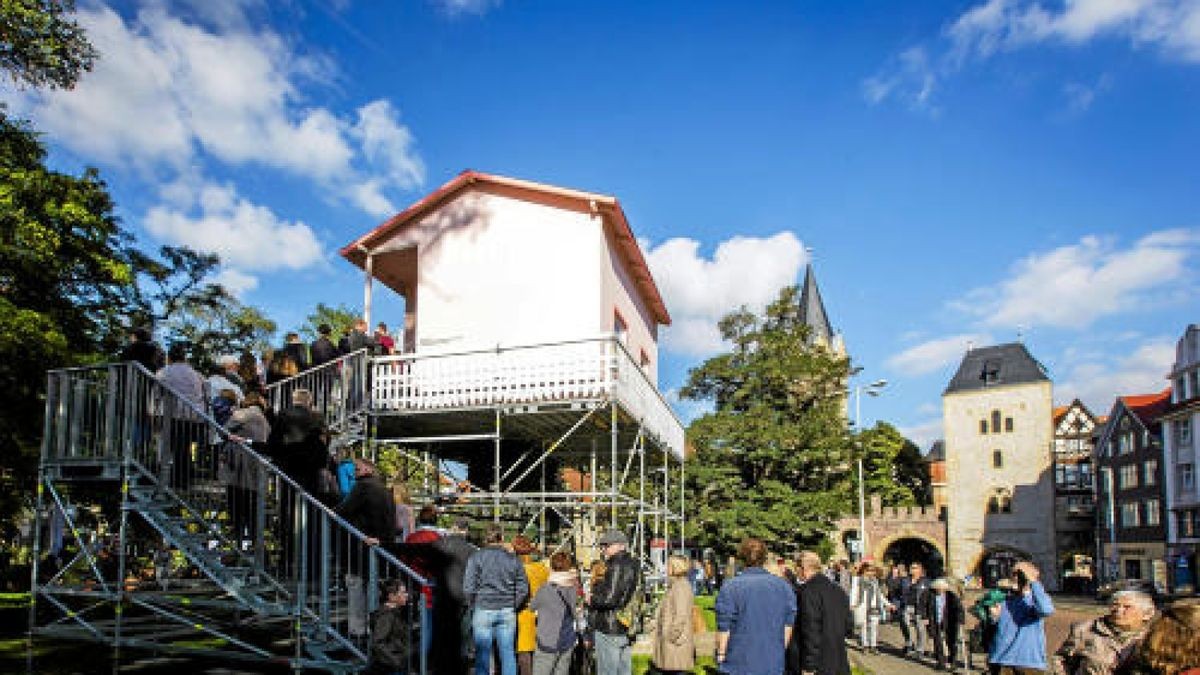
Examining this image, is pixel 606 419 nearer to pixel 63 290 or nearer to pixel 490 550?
pixel 490 550

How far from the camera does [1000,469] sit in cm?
7100

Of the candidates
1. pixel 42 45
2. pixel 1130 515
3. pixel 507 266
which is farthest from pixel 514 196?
pixel 1130 515

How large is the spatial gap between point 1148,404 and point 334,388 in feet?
210

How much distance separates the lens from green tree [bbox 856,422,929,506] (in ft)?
222

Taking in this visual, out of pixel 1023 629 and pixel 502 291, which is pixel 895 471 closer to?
pixel 502 291

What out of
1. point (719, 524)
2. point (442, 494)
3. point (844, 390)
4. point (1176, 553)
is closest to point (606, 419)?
point (442, 494)

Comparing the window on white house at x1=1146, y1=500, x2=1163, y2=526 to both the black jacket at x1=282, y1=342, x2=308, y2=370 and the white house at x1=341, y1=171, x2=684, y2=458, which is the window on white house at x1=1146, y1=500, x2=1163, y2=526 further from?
the black jacket at x1=282, y1=342, x2=308, y2=370

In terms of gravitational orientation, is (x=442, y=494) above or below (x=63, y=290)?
below

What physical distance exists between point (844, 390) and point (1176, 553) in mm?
23965

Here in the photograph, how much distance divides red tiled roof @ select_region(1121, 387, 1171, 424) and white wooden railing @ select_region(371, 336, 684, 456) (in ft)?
178

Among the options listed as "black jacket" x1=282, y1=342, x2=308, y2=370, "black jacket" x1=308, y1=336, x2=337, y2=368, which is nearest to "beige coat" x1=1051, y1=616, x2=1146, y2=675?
"black jacket" x1=282, y1=342, x2=308, y2=370

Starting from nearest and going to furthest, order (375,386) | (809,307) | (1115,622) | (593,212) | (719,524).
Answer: (1115,622) < (375,386) < (593,212) < (719,524) < (809,307)

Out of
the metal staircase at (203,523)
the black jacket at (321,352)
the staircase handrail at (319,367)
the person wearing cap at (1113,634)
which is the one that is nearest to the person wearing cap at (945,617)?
the metal staircase at (203,523)

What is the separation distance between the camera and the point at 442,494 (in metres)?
16.5
